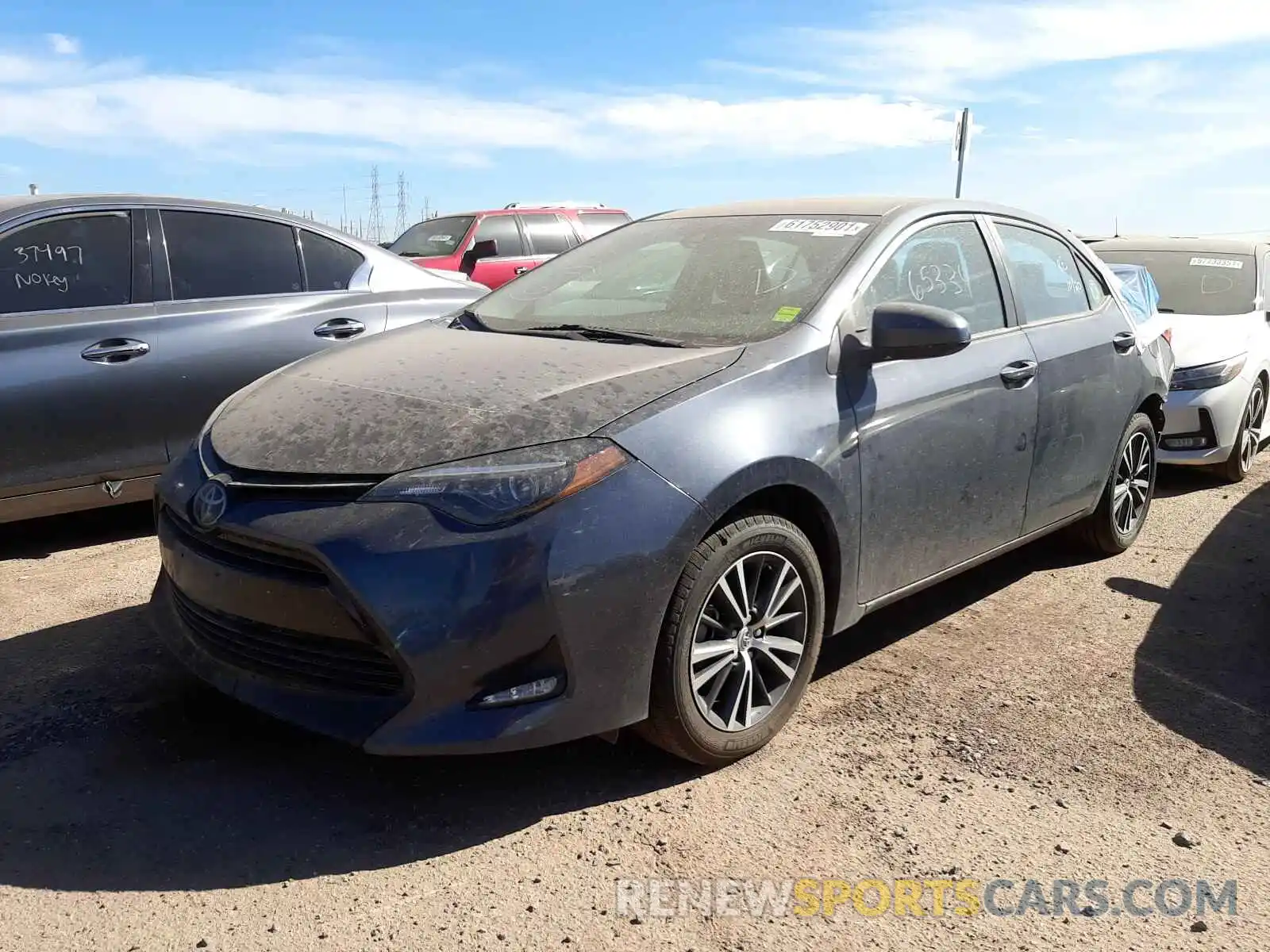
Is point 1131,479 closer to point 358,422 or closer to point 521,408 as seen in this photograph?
point 521,408

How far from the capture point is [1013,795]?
3014 millimetres

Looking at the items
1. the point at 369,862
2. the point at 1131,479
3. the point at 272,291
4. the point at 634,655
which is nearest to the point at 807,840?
the point at 634,655

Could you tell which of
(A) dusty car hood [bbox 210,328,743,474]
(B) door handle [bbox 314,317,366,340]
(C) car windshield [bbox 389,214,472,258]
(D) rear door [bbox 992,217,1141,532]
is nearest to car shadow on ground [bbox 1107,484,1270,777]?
(D) rear door [bbox 992,217,1141,532]

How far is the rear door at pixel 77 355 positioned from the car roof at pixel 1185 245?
716 cm

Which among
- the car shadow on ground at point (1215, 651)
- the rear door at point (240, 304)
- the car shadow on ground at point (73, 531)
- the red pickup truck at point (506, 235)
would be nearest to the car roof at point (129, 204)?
the rear door at point (240, 304)

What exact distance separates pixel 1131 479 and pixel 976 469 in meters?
1.74

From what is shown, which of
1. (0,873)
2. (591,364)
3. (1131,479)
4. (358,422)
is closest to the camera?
(0,873)

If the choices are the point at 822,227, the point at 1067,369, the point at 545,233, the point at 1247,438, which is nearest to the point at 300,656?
the point at 822,227

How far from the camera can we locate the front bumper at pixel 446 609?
2545 millimetres

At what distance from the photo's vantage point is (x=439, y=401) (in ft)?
9.86

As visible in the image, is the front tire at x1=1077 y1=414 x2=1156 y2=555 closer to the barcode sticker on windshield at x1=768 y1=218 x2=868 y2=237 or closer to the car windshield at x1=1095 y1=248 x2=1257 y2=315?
the barcode sticker on windshield at x1=768 y1=218 x2=868 y2=237

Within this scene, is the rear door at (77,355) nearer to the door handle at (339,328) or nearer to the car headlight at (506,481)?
the door handle at (339,328)

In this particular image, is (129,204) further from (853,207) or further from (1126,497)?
(1126,497)

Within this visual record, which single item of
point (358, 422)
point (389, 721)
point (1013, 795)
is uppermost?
point (358, 422)
